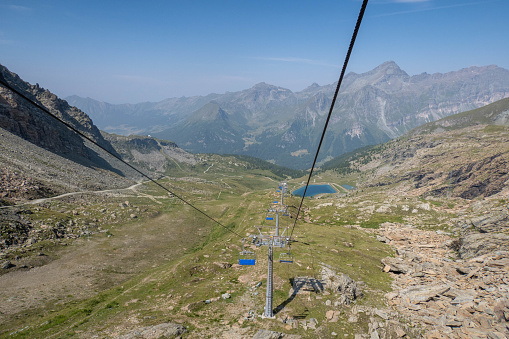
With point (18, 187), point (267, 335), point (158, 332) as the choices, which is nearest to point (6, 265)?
point (158, 332)

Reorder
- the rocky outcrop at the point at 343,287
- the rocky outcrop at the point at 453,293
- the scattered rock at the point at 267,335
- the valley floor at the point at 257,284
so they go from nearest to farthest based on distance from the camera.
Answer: the rocky outcrop at the point at 453,293 < the scattered rock at the point at 267,335 < the valley floor at the point at 257,284 < the rocky outcrop at the point at 343,287

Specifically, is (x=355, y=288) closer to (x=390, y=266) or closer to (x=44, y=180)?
(x=390, y=266)

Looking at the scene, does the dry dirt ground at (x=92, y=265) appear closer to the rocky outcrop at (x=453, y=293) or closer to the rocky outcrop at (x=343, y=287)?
the rocky outcrop at (x=343, y=287)

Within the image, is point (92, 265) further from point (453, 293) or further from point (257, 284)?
point (453, 293)

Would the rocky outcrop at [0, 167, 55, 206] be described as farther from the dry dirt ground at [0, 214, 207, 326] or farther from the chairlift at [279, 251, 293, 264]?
the chairlift at [279, 251, 293, 264]

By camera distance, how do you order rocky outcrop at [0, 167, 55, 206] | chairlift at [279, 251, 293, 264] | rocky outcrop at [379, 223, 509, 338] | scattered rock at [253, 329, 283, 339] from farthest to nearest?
1. rocky outcrop at [0, 167, 55, 206]
2. chairlift at [279, 251, 293, 264]
3. scattered rock at [253, 329, 283, 339]
4. rocky outcrop at [379, 223, 509, 338]


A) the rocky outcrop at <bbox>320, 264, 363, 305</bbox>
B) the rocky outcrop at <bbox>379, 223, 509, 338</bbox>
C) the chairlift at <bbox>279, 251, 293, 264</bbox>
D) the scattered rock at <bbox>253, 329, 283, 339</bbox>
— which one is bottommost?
the scattered rock at <bbox>253, 329, 283, 339</bbox>

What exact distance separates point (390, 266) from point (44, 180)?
168564 millimetres

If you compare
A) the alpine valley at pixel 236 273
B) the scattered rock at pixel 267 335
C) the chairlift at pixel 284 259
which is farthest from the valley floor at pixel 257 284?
the chairlift at pixel 284 259

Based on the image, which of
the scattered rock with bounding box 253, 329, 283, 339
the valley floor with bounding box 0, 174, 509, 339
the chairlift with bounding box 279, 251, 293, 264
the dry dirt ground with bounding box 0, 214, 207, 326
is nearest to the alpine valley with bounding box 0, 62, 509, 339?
the scattered rock with bounding box 253, 329, 283, 339

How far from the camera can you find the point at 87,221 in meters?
111

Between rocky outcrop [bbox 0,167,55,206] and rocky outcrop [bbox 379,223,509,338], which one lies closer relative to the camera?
rocky outcrop [bbox 379,223,509,338]

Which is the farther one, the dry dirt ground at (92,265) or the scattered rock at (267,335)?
the dry dirt ground at (92,265)

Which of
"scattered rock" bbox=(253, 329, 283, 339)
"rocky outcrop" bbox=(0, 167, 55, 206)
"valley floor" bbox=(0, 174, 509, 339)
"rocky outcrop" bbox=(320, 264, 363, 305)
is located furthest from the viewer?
"rocky outcrop" bbox=(0, 167, 55, 206)
